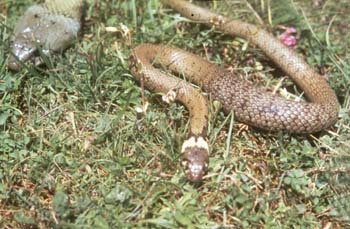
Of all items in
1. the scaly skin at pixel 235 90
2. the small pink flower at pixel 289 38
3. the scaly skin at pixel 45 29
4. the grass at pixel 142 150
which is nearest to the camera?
the grass at pixel 142 150

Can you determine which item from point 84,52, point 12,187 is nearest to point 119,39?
point 84,52

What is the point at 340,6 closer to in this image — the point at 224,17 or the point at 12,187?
the point at 224,17

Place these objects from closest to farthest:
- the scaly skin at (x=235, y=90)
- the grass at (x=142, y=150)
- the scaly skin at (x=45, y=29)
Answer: the grass at (x=142, y=150) → the scaly skin at (x=235, y=90) → the scaly skin at (x=45, y=29)

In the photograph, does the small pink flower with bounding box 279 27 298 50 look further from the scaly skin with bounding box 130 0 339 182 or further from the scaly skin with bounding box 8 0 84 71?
the scaly skin with bounding box 8 0 84 71

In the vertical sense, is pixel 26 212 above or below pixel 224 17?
below

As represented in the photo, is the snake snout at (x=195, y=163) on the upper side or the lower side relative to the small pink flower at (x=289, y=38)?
lower

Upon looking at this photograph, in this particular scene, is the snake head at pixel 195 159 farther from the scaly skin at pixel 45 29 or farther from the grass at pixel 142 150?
the scaly skin at pixel 45 29

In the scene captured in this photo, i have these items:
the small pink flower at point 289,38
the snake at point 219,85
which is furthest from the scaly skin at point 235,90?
the small pink flower at point 289,38
